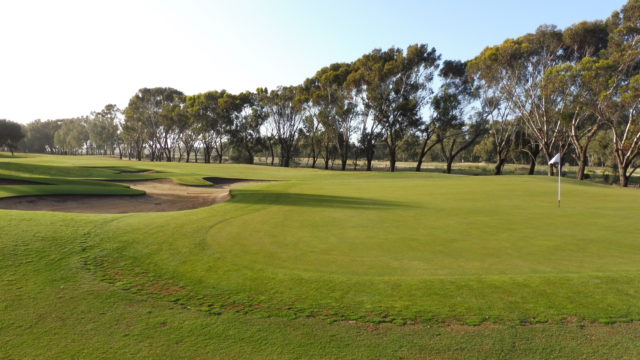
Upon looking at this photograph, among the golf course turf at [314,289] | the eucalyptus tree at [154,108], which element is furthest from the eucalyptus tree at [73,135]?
the golf course turf at [314,289]

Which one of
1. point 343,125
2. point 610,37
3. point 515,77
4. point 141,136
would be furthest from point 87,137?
point 610,37

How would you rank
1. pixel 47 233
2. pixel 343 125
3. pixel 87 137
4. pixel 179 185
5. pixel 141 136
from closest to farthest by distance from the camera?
pixel 47 233, pixel 179 185, pixel 343 125, pixel 141 136, pixel 87 137

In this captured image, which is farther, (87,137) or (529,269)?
(87,137)

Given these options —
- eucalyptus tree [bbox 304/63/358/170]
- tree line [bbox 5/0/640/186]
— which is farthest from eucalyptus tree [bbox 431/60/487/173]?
eucalyptus tree [bbox 304/63/358/170]

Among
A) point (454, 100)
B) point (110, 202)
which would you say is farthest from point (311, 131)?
point (110, 202)

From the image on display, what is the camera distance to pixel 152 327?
4.93 metres

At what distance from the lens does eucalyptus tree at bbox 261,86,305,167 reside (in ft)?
264

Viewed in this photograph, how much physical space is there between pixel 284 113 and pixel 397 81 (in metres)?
33.4

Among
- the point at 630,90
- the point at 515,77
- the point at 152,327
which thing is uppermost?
the point at 515,77

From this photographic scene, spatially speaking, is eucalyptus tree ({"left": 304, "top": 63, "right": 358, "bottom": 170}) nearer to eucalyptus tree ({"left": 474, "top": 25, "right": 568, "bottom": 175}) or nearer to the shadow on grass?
eucalyptus tree ({"left": 474, "top": 25, "right": 568, "bottom": 175})

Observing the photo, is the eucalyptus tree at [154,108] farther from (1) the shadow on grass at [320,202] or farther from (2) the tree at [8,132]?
(1) the shadow on grass at [320,202]

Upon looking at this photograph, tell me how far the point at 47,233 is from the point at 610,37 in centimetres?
5421

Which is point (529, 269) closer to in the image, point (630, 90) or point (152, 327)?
point (152, 327)

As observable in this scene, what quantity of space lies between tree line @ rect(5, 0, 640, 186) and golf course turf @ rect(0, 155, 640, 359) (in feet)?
118
